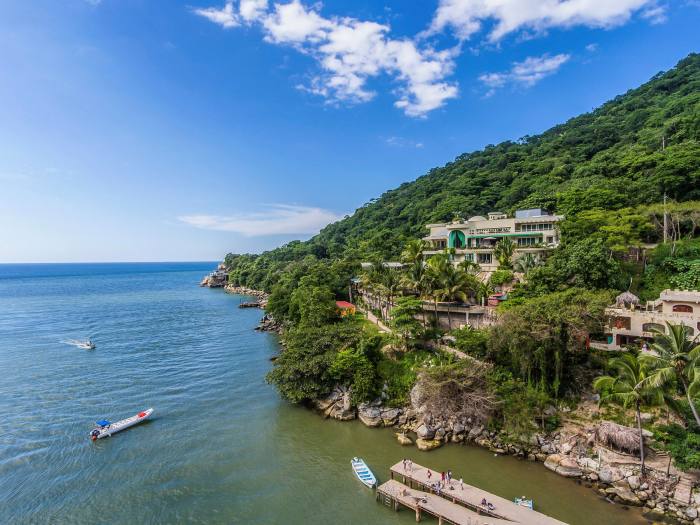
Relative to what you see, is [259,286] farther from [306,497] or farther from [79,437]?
[306,497]

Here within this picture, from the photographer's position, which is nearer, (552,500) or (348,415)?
(552,500)

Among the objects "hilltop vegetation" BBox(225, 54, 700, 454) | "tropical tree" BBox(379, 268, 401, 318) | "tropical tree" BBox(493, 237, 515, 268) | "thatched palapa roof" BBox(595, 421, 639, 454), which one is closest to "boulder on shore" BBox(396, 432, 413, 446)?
"hilltop vegetation" BBox(225, 54, 700, 454)

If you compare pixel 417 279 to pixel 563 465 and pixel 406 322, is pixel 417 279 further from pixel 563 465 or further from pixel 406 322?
pixel 563 465

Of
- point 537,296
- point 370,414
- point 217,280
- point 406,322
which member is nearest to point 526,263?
point 537,296

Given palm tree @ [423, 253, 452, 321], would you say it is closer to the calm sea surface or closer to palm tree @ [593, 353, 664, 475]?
the calm sea surface

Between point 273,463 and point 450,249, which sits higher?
point 450,249

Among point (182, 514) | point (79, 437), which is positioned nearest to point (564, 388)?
point (182, 514)

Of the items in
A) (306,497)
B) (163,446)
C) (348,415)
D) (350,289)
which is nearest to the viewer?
(306,497)
